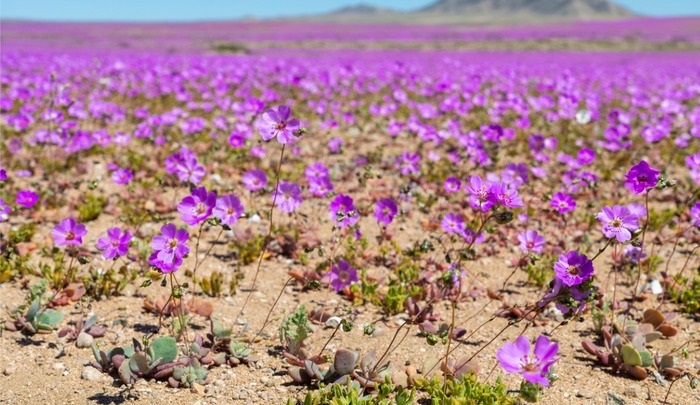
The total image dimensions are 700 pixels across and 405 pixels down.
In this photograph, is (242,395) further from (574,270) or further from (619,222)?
(619,222)

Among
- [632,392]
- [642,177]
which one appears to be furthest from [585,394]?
[642,177]

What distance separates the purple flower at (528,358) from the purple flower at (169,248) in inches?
72.8

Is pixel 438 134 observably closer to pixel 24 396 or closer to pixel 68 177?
pixel 68 177

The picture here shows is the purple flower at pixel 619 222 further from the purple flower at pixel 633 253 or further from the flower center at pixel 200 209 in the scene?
the flower center at pixel 200 209

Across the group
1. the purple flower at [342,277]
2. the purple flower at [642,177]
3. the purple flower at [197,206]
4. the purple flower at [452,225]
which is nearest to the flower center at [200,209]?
the purple flower at [197,206]

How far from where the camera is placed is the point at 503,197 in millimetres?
2945

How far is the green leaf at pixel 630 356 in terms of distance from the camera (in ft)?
12.0

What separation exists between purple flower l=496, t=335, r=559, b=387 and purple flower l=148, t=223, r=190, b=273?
1850 millimetres

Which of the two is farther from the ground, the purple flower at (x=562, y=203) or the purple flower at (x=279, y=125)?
the purple flower at (x=279, y=125)

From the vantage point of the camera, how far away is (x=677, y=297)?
15.9 feet

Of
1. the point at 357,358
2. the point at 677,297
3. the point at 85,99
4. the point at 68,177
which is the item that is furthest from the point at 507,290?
the point at 85,99

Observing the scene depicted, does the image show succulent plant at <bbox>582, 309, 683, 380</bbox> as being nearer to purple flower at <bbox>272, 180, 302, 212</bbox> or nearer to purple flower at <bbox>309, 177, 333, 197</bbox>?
purple flower at <bbox>272, 180, 302, 212</bbox>

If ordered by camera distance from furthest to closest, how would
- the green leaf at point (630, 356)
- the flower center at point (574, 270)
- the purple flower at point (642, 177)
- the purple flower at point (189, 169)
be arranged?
1. the purple flower at point (189, 169)
2. the green leaf at point (630, 356)
3. the purple flower at point (642, 177)
4. the flower center at point (574, 270)

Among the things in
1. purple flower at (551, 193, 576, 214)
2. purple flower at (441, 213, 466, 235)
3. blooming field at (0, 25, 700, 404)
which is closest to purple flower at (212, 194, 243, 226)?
blooming field at (0, 25, 700, 404)
